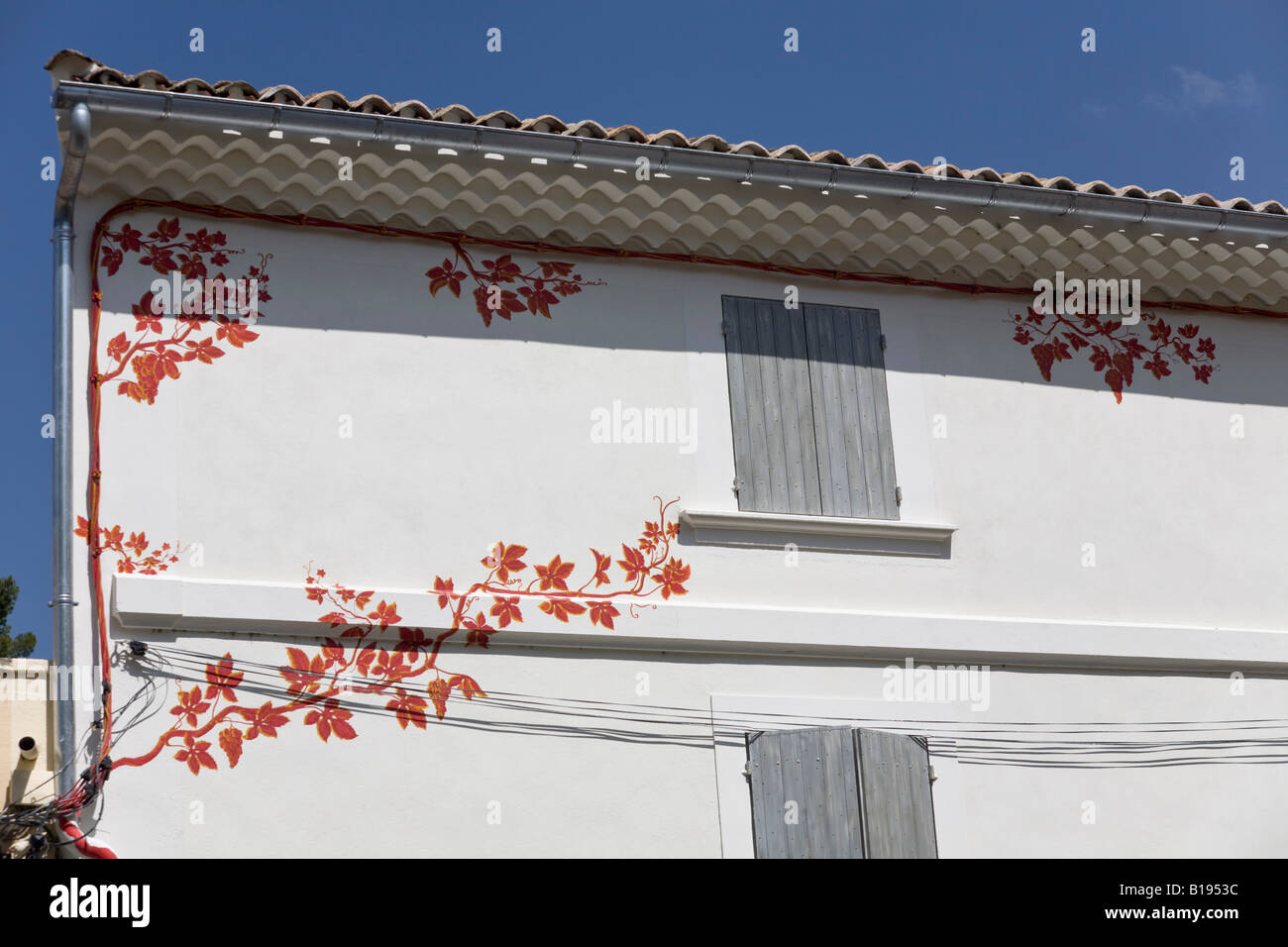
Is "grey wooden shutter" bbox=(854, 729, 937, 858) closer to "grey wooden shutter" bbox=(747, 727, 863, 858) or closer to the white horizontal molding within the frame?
"grey wooden shutter" bbox=(747, 727, 863, 858)

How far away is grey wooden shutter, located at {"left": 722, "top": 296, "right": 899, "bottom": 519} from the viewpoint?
28.6 feet

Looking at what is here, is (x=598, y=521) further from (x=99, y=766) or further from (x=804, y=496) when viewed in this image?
(x=99, y=766)

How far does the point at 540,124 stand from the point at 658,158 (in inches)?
23.7

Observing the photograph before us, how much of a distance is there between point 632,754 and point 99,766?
7.74ft

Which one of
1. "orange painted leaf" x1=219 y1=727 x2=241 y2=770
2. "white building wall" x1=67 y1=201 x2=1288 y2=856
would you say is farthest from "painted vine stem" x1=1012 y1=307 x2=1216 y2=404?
"orange painted leaf" x1=219 y1=727 x2=241 y2=770

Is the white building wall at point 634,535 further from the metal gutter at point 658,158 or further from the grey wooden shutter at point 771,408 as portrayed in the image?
the metal gutter at point 658,158

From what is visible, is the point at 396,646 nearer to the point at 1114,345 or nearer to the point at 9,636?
the point at 1114,345

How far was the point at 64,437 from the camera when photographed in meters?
7.53

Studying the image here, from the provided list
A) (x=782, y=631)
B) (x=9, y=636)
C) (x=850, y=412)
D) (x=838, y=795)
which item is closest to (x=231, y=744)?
(x=782, y=631)

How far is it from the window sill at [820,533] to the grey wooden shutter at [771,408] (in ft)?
0.36

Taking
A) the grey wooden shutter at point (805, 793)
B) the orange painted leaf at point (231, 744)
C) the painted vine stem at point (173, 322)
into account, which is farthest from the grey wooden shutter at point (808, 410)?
the orange painted leaf at point (231, 744)

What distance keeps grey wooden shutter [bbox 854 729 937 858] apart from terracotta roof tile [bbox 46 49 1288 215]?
290 cm

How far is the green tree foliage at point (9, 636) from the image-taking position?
1567 centimetres
